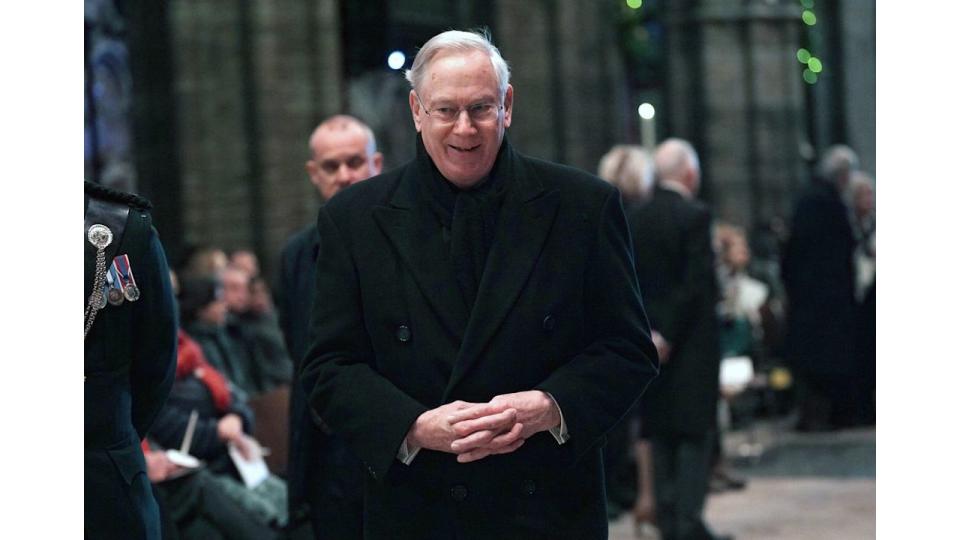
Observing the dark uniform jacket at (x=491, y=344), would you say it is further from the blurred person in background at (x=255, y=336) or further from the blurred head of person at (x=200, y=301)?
the blurred person in background at (x=255, y=336)

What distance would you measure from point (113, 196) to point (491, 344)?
3.14 feet

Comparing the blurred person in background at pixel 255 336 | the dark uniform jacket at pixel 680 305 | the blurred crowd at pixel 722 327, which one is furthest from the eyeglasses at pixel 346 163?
the blurred person in background at pixel 255 336

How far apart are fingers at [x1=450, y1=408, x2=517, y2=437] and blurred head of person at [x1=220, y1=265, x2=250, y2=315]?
6230 mm

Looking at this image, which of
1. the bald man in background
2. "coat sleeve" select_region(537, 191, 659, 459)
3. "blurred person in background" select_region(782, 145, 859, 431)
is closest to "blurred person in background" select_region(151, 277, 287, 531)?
the bald man in background

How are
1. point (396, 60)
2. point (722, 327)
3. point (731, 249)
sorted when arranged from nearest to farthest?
point (722, 327) < point (731, 249) < point (396, 60)

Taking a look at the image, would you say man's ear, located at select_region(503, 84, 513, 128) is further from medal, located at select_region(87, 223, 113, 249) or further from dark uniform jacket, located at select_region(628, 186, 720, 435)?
dark uniform jacket, located at select_region(628, 186, 720, 435)

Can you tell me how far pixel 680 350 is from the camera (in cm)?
795

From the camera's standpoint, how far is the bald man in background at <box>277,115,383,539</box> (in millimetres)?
4914

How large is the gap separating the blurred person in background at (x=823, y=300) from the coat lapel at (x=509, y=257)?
9.27 meters

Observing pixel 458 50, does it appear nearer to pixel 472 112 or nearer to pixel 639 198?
pixel 472 112

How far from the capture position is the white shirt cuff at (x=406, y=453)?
11.1ft

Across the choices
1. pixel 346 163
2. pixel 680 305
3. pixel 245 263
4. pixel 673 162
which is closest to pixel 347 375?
pixel 346 163
